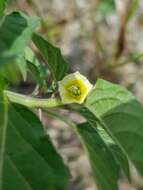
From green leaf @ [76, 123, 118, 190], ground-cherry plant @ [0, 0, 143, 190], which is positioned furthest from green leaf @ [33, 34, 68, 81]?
green leaf @ [76, 123, 118, 190]

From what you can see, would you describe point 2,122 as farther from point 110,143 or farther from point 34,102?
point 110,143

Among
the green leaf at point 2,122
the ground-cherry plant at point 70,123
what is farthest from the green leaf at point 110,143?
the green leaf at point 2,122

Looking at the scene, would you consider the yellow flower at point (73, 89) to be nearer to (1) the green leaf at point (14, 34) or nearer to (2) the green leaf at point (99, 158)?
(2) the green leaf at point (99, 158)

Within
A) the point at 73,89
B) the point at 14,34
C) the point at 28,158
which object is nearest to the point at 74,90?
the point at 73,89

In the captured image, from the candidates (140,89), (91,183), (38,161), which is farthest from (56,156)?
(140,89)

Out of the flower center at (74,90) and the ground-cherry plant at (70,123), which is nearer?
the ground-cherry plant at (70,123)

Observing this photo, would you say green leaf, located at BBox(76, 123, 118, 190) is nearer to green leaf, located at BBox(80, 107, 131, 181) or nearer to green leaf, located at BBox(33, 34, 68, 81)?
green leaf, located at BBox(80, 107, 131, 181)

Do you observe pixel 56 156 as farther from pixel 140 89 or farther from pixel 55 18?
pixel 55 18
